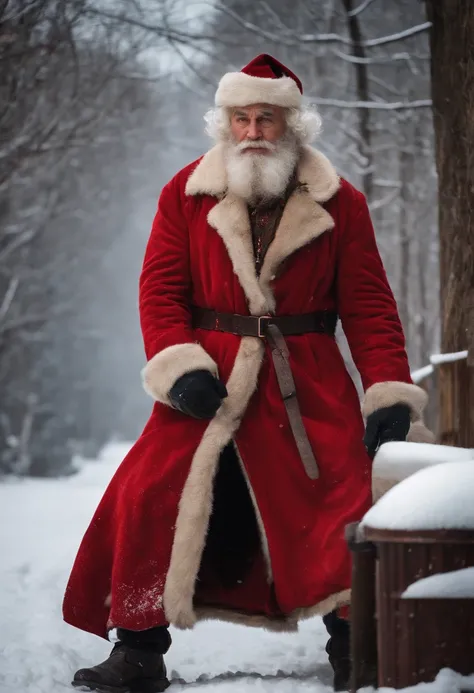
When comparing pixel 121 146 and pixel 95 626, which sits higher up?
pixel 121 146

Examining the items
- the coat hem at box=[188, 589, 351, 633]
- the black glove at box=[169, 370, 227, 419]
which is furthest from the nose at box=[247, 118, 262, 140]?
the coat hem at box=[188, 589, 351, 633]

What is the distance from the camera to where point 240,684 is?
13.1ft

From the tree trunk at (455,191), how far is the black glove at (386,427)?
2.17 m

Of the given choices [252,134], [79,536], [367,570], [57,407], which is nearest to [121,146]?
[57,407]

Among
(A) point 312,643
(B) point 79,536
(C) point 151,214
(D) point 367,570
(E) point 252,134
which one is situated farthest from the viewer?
(C) point 151,214

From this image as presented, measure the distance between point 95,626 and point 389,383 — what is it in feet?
4.70

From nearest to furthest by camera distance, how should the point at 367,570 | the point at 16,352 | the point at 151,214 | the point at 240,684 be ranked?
the point at 367,570
the point at 240,684
the point at 16,352
the point at 151,214

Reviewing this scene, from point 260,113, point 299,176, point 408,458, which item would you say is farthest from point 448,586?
point 260,113

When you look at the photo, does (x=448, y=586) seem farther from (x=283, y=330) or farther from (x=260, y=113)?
(x=260, y=113)

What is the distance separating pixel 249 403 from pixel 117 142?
18582 millimetres

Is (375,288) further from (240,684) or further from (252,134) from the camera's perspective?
(240,684)

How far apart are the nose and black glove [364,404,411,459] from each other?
118cm

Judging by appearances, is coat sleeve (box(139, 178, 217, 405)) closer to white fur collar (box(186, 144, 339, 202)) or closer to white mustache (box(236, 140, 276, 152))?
white fur collar (box(186, 144, 339, 202))

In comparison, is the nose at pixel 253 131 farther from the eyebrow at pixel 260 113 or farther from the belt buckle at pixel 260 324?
the belt buckle at pixel 260 324
